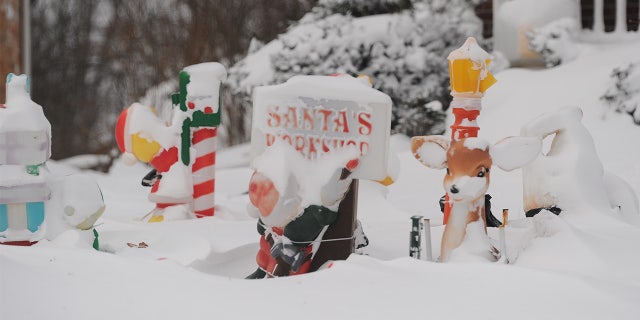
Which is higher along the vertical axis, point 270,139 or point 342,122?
point 342,122

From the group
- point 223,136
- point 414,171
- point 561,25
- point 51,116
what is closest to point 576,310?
point 414,171

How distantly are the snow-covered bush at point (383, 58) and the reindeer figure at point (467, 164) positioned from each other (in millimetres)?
5543

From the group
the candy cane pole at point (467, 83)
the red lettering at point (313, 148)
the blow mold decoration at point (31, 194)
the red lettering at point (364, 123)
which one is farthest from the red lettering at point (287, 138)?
the blow mold decoration at point (31, 194)

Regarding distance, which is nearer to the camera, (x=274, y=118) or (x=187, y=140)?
(x=274, y=118)

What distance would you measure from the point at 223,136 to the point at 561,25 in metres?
6.97

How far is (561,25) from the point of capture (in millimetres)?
9867

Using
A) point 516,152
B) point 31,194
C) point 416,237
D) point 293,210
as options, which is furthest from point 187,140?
point 516,152

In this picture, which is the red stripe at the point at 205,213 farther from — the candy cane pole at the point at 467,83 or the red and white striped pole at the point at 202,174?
the candy cane pole at the point at 467,83

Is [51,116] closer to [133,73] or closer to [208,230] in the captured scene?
[133,73]

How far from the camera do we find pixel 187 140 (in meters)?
6.93

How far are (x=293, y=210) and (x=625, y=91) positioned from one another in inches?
194

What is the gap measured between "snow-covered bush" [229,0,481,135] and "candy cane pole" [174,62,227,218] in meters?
3.32

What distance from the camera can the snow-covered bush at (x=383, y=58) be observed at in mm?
10172

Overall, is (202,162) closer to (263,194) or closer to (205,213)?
(205,213)
